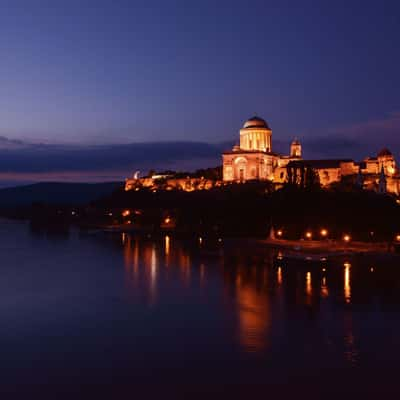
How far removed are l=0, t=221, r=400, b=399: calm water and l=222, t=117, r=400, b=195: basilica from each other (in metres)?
26.6

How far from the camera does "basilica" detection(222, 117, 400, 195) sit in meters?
50.5

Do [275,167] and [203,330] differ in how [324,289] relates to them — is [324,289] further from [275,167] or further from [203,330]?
[275,167]

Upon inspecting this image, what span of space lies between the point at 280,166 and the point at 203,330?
42.3 meters

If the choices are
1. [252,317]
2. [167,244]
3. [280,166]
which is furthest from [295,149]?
[252,317]

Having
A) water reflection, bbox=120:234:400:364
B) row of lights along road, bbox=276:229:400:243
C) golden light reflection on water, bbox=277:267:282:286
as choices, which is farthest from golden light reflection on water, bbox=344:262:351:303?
row of lights along road, bbox=276:229:400:243

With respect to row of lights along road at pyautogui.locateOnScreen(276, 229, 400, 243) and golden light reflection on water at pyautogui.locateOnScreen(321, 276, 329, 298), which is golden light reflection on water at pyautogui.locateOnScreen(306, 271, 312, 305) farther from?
row of lights along road at pyautogui.locateOnScreen(276, 229, 400, 243)

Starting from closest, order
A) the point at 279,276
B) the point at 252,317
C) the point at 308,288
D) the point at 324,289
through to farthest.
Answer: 1. the point at 252,317
2. the point at 324,289
3. the point at 308,288
4. the point at 279,276

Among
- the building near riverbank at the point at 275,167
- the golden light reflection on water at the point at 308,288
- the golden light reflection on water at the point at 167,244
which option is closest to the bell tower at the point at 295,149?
the building near riverbank at the point at 275,167

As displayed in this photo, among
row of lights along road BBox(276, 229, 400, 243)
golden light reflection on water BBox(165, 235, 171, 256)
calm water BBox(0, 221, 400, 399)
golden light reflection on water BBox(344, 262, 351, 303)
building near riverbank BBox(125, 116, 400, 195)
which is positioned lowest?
golden light reflection on water BBox(165, 235, 171, 256)

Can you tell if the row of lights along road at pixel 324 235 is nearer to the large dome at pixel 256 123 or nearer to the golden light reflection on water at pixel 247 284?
the golden light reflection on water at pixel 247 284

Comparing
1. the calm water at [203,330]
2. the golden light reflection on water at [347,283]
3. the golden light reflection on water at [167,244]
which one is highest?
the golden light reflection on water at [347,283]

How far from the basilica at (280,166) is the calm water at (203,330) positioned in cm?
2665

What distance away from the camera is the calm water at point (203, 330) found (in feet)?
35.8

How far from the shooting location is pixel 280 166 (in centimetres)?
5569
